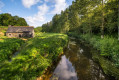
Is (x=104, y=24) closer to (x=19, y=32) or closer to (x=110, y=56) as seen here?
(x=110, y=56)

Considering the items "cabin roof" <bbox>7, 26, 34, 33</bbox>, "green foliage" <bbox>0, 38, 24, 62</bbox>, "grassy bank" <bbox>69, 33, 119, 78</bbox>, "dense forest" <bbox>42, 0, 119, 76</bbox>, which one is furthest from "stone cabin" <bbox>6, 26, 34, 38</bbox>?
"grassy bank" <bbox>69, 33, 119, 78</bbox>

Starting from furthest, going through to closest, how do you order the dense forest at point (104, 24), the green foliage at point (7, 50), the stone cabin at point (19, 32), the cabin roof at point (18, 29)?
the cabin roof at point (18, 29) → the stone cabin at point (19, 32) → the dense forest at point (104, 24) → the green foliage at point (7, 50)

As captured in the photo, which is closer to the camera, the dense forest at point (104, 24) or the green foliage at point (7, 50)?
the green foliage at point (7, 50)

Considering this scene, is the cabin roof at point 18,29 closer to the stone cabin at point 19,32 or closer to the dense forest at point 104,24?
the stone cabin at point 19,32

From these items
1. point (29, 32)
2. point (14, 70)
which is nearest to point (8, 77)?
point (14, 70)

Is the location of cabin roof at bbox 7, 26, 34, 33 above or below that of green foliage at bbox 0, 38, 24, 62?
above

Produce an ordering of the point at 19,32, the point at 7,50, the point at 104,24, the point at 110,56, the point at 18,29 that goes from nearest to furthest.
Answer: the point at 110,56 → the point at 7,50 → the point at 104,24 → the point at 19,32 → the point at 18,29

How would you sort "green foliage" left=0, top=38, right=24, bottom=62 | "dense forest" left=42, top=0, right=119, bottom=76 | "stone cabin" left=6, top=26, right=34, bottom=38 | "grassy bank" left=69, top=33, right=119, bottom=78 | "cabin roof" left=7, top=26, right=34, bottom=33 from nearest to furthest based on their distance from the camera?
1. "grassy bank" left=69, top=33, right=119, bottom=78
2. "green foliage" left=0, top=38, right=24, bottom=62
3. "dense forest" left=42, top=0, right=119, bottom=76
4. "stone cabin" left=6, top=26, right=34, bottom=38
5. "cabin roof" left=7, top=26, right=34, bottom=33

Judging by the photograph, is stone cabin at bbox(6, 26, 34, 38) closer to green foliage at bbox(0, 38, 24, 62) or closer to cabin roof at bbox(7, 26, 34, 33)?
cabin roof at bbox(7, 26, 34, 33)

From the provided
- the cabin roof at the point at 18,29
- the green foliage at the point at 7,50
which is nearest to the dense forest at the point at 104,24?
the green foliage at the point at 7,50

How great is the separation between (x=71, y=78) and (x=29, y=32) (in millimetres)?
29724

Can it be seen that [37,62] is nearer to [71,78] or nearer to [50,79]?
[50,79]

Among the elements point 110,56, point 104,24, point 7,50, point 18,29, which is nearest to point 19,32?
point 18,29

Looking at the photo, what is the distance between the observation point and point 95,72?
5473 mm
